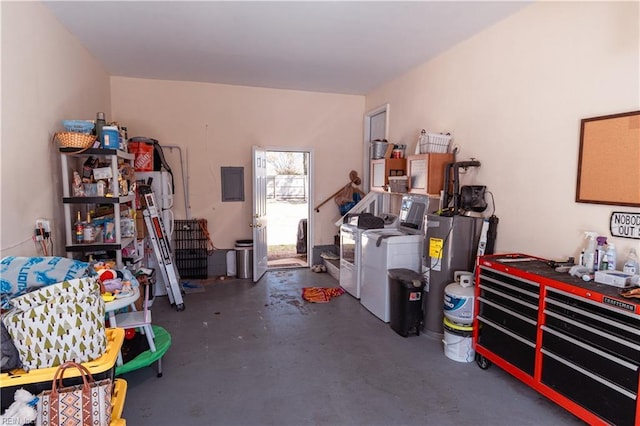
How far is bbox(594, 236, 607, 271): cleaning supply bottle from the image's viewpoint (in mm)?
2328

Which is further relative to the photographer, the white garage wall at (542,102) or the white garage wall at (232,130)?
the white garage wall at (232,130)

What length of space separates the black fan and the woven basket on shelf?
3.42 metres

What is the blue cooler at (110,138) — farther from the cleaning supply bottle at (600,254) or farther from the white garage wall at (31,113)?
the cleaning supply bottle at (600,254)

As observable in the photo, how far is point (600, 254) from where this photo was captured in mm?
2348

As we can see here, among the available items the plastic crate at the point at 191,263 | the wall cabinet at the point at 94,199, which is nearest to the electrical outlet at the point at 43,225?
the wall cabinet at the point at 94,199

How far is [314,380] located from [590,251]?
2.17 meters

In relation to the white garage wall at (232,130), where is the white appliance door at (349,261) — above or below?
below

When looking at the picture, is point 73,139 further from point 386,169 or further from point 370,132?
point 370,132

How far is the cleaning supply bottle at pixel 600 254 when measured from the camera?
7.64 feet

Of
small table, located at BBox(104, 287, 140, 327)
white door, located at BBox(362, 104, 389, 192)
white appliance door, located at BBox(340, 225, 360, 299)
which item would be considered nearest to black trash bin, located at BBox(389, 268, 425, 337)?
white appliance door, located at BBox(340, 225, 360, 299)

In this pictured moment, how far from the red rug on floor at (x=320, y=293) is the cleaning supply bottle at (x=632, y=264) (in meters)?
3.11

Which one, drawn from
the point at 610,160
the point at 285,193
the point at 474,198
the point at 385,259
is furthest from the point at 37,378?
the point at 285,193

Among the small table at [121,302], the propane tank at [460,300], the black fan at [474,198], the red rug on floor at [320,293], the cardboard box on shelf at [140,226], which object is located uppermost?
the black fan at [474,198]

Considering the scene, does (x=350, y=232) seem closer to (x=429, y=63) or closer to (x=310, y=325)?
(x=310, y=325)
